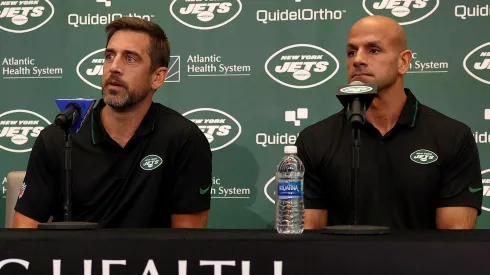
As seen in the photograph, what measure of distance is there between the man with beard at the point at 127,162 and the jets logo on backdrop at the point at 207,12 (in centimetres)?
57

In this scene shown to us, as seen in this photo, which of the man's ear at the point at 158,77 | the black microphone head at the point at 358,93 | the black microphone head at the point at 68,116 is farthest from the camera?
the man's ear at the point at 158,77

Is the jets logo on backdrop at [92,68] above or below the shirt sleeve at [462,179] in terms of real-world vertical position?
above

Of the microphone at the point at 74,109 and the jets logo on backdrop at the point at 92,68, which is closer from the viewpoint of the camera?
the microphone at the point at 74,109

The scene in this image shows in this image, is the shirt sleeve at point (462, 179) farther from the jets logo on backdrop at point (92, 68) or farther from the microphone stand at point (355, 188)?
the jets logo on backdrop at point (92, 68)

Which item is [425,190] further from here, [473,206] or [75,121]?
[75,121]

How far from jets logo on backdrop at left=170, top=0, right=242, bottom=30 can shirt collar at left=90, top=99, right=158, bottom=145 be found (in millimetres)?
705

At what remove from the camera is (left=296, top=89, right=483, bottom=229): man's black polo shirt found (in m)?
2.70

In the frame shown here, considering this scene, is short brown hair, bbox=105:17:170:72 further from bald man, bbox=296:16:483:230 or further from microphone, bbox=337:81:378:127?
microphone, bbox=337:81:378:127

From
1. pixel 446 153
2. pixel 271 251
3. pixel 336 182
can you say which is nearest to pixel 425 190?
pixel 446 153

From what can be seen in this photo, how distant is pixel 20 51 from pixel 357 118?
226cm

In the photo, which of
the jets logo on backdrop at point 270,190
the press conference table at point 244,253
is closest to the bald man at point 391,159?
the jets logo on backdrop at point 270,190

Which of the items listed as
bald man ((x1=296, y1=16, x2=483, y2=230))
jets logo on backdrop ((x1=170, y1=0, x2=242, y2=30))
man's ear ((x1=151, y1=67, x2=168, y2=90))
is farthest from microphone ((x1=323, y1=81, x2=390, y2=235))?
jets logo on backdrop ((x1=170, y1=0, x2=242, y2=30))

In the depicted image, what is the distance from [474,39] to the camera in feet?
11.1

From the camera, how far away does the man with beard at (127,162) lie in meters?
2.80
